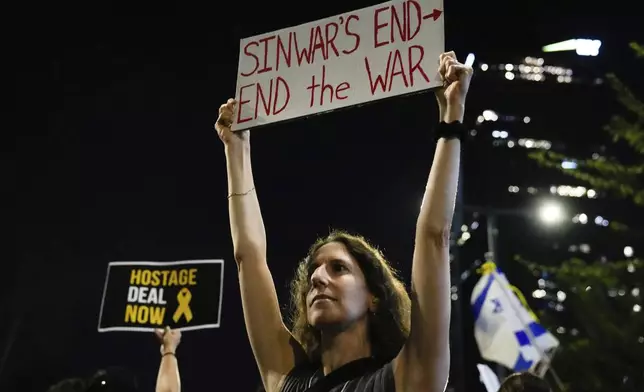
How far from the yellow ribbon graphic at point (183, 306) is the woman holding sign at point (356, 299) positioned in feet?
8.07

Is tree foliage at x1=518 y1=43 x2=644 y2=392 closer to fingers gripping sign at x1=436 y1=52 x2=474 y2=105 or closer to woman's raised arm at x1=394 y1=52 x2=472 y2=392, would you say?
fingers gripping sign at x1=436 y1=52 x2=474 y2=105

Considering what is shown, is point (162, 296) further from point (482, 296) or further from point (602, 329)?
point (602, 329)

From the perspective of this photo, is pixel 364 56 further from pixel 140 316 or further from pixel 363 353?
pixel 140 316

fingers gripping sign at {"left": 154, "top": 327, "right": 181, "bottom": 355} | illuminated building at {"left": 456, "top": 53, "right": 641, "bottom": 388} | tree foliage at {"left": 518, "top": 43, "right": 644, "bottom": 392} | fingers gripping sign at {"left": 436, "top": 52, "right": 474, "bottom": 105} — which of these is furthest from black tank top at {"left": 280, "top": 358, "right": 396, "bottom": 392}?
illuminated building at {"left": 456, "top": 53, "right": 641, "bottom": 388}

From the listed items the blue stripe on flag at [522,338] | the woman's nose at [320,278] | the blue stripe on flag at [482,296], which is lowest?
the woman's nose at [320,278]

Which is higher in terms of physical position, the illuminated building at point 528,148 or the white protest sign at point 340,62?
the illuminated building at point 528,148

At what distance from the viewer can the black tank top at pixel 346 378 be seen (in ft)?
6.61

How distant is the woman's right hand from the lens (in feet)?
9.07

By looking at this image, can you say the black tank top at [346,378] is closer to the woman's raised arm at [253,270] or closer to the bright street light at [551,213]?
the woman's raised arm at [253,270]

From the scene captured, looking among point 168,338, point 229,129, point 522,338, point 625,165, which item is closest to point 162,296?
point 168,338

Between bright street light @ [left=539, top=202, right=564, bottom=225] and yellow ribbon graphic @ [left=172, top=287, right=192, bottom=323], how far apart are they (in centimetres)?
2596

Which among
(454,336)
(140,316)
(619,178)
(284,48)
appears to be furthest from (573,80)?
(284,48)

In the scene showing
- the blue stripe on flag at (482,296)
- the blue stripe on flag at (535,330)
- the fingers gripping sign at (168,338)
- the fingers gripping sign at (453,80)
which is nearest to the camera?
the fingers gripping sign at (453,80)

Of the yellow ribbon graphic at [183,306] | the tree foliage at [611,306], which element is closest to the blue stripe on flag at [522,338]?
the tree foliage at [611,306]
